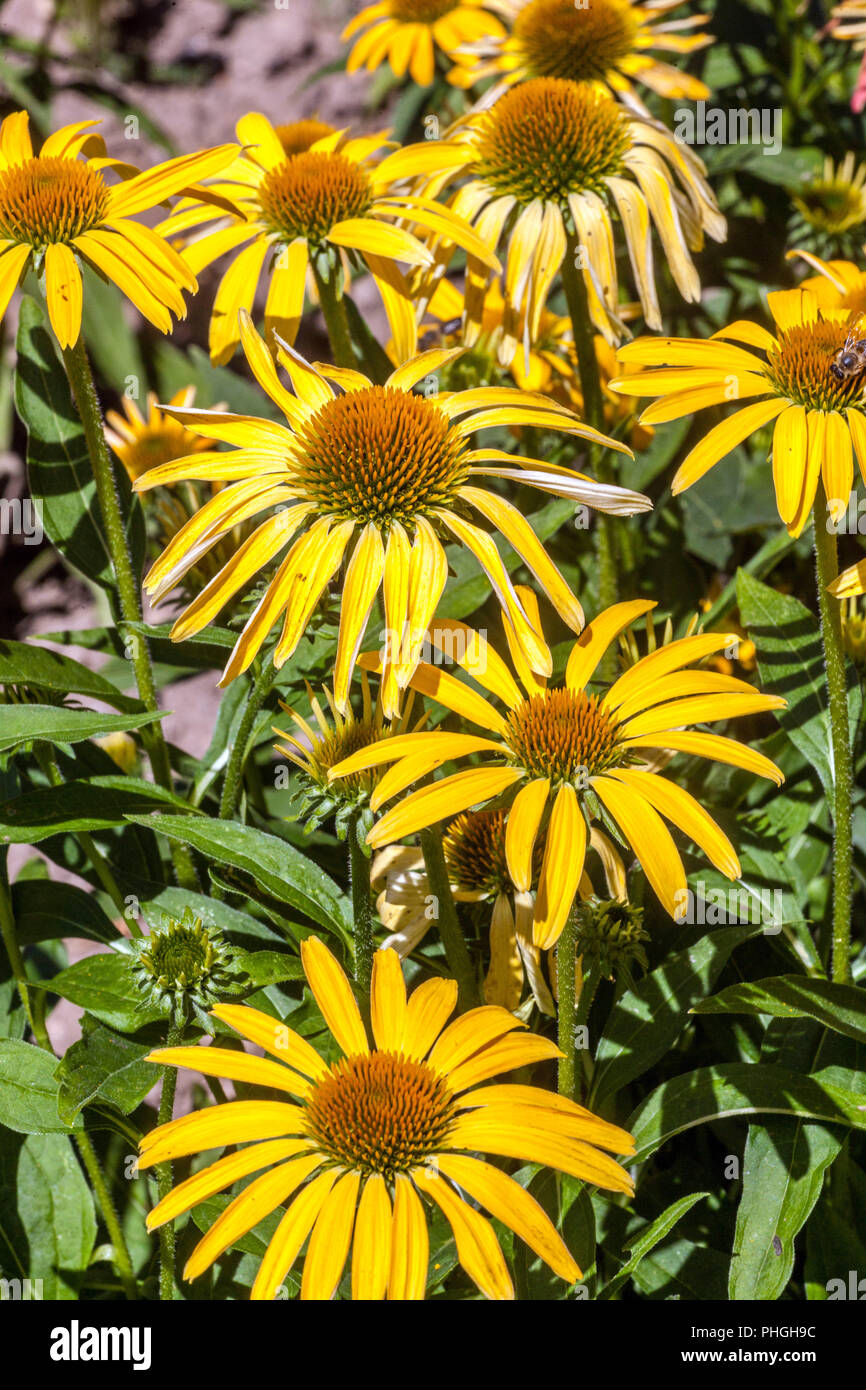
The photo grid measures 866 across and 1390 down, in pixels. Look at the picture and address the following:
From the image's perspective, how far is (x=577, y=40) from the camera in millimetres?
2166

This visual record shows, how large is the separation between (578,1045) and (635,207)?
111cm

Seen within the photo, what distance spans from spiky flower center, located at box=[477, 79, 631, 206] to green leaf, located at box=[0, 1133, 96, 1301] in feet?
4.69

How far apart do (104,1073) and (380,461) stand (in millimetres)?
702

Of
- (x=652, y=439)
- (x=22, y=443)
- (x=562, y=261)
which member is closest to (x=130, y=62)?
(x=22, y=443)

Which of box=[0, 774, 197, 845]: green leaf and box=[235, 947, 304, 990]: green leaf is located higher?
box=[0, 774, 197, 845]: green leaf

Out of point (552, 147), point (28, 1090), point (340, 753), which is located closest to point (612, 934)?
point (340, 753)

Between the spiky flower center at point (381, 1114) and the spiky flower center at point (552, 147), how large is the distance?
4.02ft

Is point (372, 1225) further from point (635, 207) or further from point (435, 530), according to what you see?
point (635, 207)

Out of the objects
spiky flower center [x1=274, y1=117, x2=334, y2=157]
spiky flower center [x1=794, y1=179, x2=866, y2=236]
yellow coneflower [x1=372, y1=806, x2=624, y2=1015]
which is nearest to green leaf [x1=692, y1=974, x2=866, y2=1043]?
yellow coneflower [x1=372, y1=806, x2=624, y2=1015]

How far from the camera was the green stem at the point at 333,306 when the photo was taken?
1.74 metres

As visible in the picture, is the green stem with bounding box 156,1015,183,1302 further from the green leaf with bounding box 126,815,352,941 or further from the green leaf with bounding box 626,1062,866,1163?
the green leaf with bounding box 626,1062,866,1163

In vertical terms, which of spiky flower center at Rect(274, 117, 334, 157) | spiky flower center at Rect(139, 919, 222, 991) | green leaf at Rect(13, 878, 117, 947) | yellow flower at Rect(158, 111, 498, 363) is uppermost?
spiky flower center at Rect(274, 117, 334, 157)

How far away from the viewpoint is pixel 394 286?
69.8 inches

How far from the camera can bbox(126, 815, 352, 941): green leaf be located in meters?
1.44
